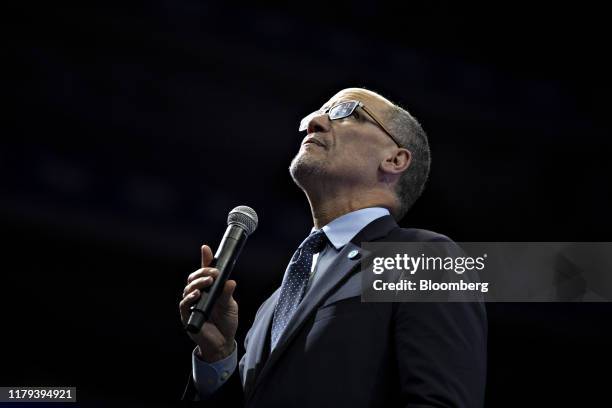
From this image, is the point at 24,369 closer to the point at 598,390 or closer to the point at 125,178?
the point at 125,178

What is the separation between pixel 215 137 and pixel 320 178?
1.76 m

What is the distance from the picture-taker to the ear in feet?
6.17

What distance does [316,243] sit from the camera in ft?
5.45

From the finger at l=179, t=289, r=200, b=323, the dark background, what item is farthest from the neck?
the dark background

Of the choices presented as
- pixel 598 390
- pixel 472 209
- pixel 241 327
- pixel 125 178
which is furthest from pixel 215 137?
pixel 598 390

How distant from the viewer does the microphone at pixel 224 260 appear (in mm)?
1323

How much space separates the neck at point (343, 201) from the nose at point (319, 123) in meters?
0.21

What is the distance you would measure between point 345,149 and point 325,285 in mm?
558

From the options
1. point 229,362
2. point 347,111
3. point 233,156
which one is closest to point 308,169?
point 347,111

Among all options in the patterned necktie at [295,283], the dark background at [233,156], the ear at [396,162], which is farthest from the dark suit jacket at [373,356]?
the dark background at [233,156]

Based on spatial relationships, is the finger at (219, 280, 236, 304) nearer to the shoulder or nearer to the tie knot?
the tie knot

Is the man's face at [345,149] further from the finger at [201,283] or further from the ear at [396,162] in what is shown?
the finger at [201,283]

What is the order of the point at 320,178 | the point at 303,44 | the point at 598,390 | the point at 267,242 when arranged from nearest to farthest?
the point at 320,178
the point at 598,390
the point at 267,242
the point at 303,44

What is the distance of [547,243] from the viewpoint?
9.93 ft
